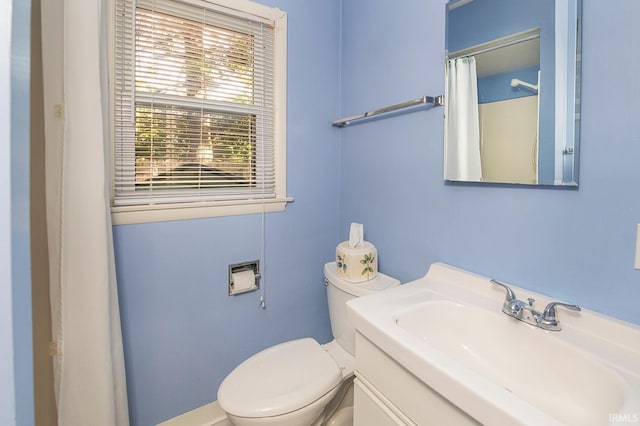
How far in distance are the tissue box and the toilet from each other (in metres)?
0.03

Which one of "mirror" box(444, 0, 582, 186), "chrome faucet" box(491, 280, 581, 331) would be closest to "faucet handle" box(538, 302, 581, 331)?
"chrome faucet" box(491, 280, 581, 331)

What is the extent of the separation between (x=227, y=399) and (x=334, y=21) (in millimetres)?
1899

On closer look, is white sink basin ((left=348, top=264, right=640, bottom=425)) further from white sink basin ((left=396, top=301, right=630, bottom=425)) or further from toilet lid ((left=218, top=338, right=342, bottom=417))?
toilet lid ((left=218, top=338, right=342, bottom=417))

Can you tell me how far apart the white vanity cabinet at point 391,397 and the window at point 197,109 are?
918 mm

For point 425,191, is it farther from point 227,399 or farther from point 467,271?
point 227,399

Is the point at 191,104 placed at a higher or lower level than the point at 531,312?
higher

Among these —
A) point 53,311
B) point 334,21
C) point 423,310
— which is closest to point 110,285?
point 53,311

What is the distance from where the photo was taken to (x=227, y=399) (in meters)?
1.07

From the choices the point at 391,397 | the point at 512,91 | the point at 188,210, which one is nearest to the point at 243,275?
the point at 188,210

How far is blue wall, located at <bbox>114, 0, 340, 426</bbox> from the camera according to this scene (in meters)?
1.30

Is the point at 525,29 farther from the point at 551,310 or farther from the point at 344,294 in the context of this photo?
the point at 344,294

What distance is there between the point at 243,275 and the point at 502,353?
1108 mm

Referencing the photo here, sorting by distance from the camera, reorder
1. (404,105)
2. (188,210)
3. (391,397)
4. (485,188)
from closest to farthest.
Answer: (391,397), (485,188), (404,105), (188,210)

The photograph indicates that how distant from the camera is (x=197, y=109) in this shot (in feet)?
4.49
